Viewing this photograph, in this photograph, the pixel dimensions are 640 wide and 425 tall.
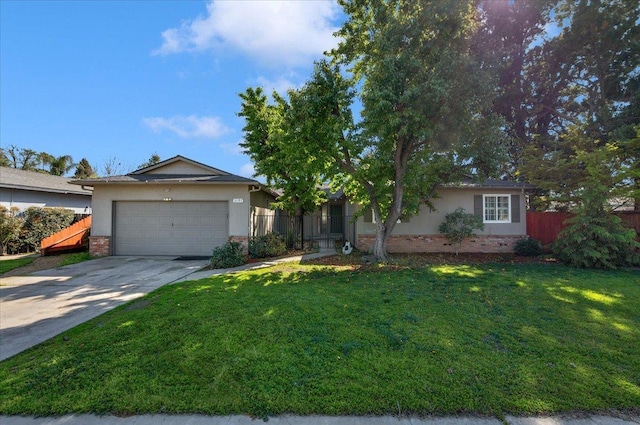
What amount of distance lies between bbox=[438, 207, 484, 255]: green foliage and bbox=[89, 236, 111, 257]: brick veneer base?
46.4 ft

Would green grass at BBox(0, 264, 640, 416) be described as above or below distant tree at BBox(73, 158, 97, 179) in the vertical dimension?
below

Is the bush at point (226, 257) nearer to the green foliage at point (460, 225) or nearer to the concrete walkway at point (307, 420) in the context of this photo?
the concrete walkway at point (307, 420)

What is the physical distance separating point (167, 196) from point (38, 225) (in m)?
7.31

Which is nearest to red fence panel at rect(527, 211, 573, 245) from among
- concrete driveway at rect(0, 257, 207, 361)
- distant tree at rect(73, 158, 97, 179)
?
concrete driveway at rect(0, 257, 207, 361)

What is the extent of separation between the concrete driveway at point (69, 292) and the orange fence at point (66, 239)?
7.95 ft

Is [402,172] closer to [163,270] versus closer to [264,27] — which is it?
[264,27]

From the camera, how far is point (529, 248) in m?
12.3

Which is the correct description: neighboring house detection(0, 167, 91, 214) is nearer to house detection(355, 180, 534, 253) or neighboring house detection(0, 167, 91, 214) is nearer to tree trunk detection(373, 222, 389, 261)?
tree trunk detection(373, 222, 389, 261)

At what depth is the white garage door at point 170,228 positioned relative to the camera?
12.0 m

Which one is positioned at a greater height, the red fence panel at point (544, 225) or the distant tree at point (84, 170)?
the distant tree at point (84, 170)

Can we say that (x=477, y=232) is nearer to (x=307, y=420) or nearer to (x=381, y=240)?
(x=381, y=240)

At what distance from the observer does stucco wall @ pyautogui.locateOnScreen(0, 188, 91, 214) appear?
45.0 feet

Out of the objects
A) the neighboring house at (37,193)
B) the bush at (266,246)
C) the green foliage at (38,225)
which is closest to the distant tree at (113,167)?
the neighboring house at (37,193)

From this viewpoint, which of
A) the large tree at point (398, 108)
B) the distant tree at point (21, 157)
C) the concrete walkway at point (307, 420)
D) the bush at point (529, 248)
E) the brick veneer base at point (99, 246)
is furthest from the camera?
the distant tree at point (21, 157)
